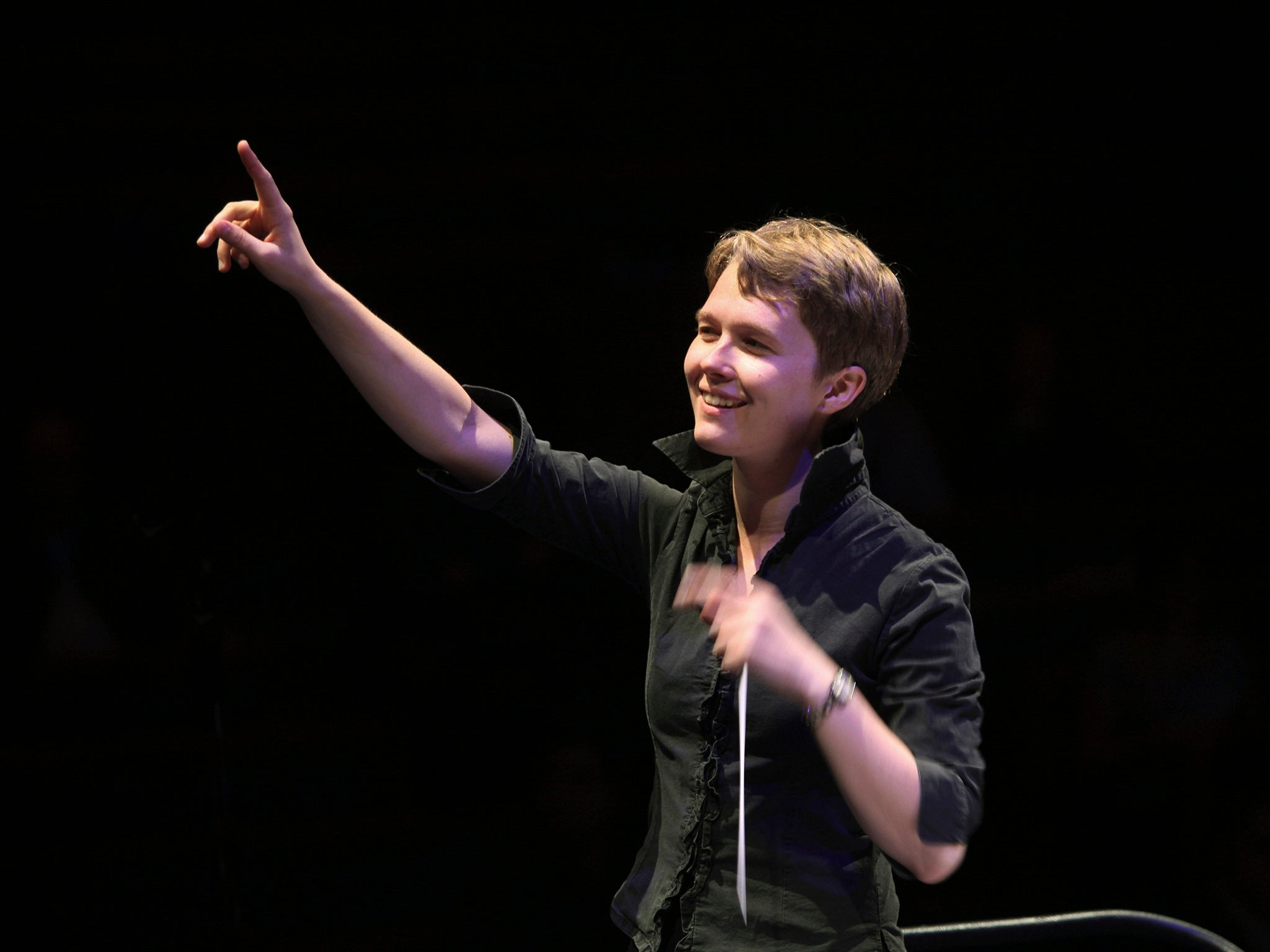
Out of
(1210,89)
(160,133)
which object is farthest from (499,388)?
(1210,89)

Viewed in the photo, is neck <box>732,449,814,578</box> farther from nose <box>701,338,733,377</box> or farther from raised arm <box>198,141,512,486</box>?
raised arm <box>198,141,512,486</box>

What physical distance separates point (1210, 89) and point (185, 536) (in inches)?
81.3

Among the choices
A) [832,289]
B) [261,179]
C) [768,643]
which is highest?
[261,179]

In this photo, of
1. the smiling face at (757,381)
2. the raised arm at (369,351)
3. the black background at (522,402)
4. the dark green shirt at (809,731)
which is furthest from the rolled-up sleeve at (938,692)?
the black background at (522,402)

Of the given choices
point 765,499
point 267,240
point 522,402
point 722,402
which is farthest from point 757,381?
point 522,402

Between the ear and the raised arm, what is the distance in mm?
386

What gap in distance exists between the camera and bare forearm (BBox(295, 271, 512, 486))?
1.19 metres

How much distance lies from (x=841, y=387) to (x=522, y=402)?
794 mm

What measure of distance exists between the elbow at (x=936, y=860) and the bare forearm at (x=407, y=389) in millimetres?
632

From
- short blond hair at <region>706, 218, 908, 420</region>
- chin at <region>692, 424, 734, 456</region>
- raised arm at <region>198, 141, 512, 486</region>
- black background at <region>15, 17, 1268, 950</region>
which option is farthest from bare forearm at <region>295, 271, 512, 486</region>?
black background at <region>15, 17, 1268, 950</region>

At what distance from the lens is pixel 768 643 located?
0.96 m

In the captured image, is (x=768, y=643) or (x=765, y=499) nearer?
(x=768, y=643)

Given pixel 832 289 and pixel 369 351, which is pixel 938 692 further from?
pixel 369 351

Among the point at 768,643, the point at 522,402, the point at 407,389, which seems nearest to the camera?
the point at 768,643
